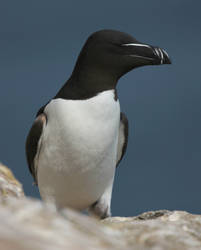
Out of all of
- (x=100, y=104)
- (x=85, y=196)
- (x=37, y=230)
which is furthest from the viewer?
(x=85, y=196)

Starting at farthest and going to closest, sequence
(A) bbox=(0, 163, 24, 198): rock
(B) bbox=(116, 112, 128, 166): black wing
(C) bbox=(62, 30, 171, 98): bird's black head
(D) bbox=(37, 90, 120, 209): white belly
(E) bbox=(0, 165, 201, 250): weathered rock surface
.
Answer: (B) bbox=(116, 112, 128, 166): black wing, (C) bbox=(62, 30, 171, 98): bird's black head, (D) bbox=(37, 90, 120, 209): white belly, (A) bbox=(0, 163, 24, 198): rock, (E) bbox=(0, 165, 201, 250): weathered rock surface

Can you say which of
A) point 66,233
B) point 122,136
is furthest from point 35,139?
point 66,233

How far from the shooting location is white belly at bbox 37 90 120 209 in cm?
787

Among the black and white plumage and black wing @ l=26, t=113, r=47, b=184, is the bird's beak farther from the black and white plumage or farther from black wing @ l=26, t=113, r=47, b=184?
black wing @ l=26, t=113, r=47, b=184

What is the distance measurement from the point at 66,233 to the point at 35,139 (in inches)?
235

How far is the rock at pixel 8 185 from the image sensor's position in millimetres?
5250

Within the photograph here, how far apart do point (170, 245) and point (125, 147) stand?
20.5 feet

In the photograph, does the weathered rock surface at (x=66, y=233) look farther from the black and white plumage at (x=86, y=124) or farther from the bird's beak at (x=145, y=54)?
the bird's beak at (x=145, y=54)

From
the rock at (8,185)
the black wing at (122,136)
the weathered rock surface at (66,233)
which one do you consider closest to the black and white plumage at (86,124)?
the black wing at (122,136)

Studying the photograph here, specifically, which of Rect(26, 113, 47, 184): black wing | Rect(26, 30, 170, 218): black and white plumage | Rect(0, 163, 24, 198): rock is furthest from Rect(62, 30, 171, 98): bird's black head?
Rect(0, 163, 24, 198): rock

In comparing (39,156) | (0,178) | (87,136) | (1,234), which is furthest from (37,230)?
(39,156)

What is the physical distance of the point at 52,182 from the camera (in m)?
8.32

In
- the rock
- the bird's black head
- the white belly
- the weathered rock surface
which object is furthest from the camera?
the bird's black head

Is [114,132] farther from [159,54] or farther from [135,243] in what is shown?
[135,243]
